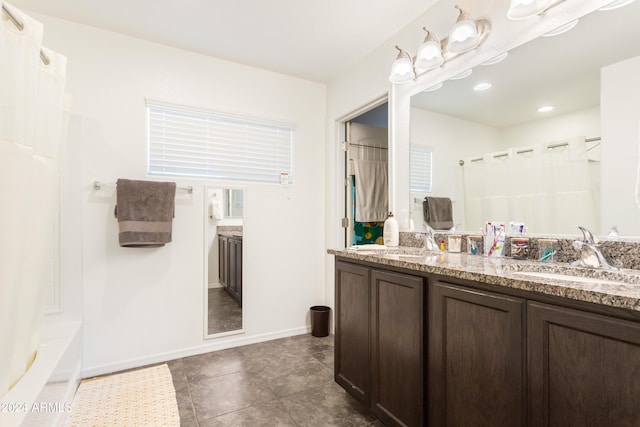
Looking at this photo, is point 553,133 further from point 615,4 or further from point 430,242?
point 430,242

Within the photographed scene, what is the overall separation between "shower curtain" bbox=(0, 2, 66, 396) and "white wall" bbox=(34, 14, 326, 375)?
2.44ft

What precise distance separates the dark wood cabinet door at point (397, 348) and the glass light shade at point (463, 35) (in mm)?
1359

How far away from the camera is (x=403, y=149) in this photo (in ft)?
7.72

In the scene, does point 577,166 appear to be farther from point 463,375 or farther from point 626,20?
point 463,375

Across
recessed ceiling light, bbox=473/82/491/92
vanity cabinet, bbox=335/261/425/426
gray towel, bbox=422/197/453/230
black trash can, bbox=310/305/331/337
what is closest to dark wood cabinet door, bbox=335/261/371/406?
vanity cabinet, bbox=335/261/425/426

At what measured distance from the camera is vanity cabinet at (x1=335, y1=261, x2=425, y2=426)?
4.56 ft

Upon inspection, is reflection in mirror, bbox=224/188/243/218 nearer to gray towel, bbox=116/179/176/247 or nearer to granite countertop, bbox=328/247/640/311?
gray towel, bbox=116/179/176/247

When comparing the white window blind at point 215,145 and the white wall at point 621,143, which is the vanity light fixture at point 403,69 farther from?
the white window blind at point 215,145

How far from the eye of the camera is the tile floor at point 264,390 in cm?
175

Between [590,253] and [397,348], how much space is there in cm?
91

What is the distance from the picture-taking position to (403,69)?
6.87 ft

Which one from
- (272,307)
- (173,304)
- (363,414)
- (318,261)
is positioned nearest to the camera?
(363,414)

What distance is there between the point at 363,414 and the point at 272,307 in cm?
141

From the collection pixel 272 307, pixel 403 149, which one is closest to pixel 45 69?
pixel 403 149
